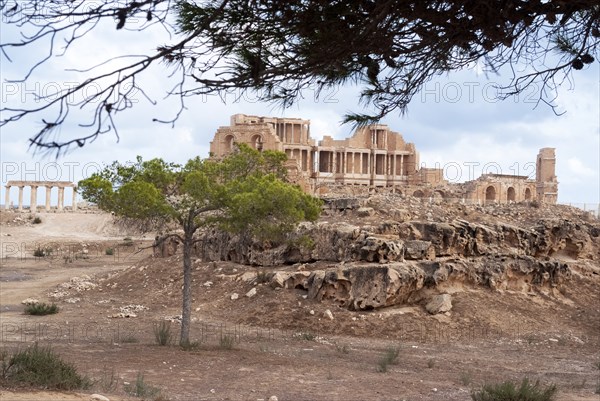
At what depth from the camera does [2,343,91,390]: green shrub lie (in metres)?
10.2

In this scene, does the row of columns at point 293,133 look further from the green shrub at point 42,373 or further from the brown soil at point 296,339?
the green shrub at point 42,373

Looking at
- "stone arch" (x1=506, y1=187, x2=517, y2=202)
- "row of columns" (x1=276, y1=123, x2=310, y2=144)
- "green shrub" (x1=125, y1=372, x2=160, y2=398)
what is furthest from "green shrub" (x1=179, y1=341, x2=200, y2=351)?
"stone arch" (x1=506, y1=187, x2=517, y2=202)

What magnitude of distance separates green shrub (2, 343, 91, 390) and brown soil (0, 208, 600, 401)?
14.4 inches

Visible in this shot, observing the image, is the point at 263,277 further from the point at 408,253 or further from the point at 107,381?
the point at 107,381

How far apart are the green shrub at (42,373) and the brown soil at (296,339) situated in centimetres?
37

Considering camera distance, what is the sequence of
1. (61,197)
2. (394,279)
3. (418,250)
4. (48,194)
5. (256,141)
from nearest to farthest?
(394,279)
(418,250)
(256,141)
(48,194)
(61,197)

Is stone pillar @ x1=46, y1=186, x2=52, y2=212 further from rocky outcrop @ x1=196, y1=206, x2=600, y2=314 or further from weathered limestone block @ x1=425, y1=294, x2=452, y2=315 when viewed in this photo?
weathered limestone block @ x1=425, y1=294, x2=452, y2=315

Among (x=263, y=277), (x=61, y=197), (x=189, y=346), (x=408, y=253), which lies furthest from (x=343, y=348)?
(x=61, y=197)

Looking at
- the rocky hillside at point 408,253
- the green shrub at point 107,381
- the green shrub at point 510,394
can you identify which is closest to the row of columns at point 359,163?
the rocky hillside at point 408,253

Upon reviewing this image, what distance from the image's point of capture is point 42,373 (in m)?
10.4

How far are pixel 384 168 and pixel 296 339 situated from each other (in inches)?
2407

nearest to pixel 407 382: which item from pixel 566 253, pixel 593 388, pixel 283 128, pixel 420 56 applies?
pixel 593 388

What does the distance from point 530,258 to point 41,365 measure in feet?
59.4

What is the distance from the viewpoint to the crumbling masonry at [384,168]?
67.5 metres
